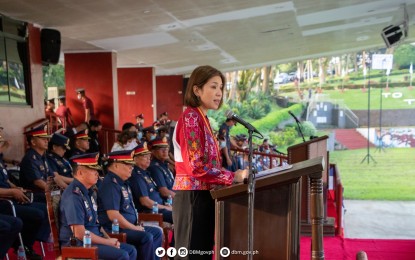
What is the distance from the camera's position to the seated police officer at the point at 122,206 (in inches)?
131

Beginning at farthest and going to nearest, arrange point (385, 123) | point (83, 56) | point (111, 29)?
point (385, 123)
point (83, 56)
point (111, 29)

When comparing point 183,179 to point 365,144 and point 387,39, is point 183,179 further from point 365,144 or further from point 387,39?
point 365,144

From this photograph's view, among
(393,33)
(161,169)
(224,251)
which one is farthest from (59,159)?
(393,33)

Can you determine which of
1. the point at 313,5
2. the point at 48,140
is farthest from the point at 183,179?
the point at 313,5

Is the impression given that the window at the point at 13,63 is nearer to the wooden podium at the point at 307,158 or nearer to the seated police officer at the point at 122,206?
the seated police officer at the point at 122,206

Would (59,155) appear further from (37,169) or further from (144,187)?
A: (144,187)

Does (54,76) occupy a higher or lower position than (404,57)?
higher

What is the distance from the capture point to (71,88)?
927cm

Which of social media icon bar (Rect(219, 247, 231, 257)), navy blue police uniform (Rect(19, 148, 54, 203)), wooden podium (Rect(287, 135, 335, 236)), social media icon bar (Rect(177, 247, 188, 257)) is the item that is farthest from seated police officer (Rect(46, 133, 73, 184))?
social media icon bar (Rect(219, 247, 231, 257))

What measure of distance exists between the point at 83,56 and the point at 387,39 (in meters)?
5.78

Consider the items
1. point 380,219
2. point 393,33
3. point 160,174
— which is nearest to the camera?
point 160,174

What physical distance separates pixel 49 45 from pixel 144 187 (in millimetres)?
3136

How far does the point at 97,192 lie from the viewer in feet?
11.3

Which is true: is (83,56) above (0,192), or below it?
above
